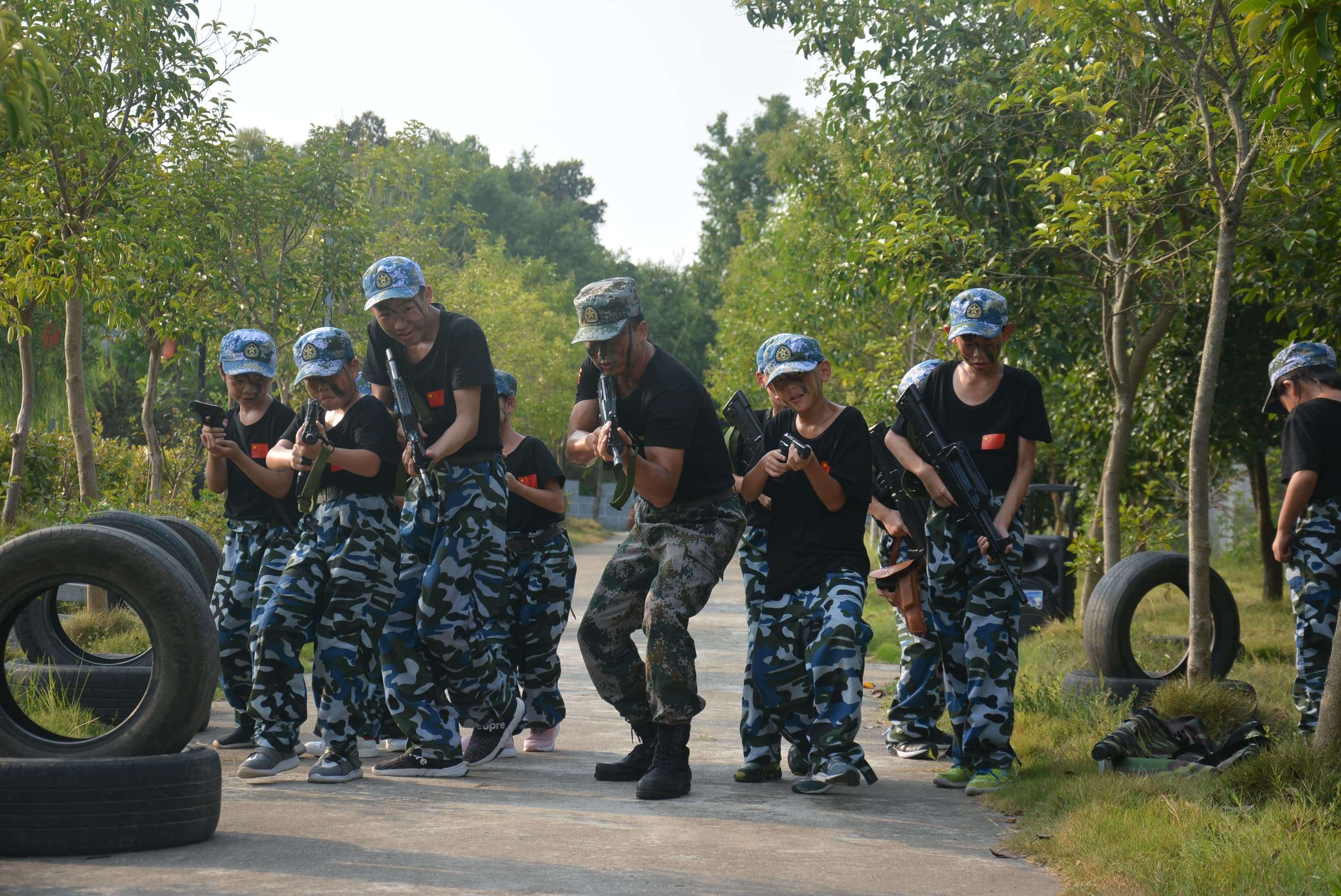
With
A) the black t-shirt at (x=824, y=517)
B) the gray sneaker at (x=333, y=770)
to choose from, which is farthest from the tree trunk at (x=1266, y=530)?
the gray sneaker at (x=333, y=770)

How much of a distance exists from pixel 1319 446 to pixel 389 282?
4728 millimetres

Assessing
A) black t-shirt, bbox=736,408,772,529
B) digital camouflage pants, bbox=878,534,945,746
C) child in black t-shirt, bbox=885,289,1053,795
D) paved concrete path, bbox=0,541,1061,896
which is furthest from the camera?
digital camouflage pants, bbox=878,534,945,746

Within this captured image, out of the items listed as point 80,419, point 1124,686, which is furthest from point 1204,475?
point 80,419

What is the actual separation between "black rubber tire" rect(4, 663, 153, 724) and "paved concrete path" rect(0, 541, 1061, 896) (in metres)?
0.63

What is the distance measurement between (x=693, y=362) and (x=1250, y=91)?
5944 centimetres

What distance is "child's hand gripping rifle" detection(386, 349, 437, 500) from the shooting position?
6426 millimetres

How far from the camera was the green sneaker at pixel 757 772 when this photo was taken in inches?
265

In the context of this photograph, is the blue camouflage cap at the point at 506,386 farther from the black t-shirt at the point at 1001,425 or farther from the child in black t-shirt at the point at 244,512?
the black t-shirt at the point at 1001,425

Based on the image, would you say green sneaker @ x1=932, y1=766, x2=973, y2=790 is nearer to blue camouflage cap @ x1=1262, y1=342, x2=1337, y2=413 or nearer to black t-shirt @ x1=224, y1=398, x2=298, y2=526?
blue camouflage cap @ x1=1262, y1=342, x2=1337, y2=413

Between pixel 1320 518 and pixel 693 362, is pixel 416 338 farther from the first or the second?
pixel 693 362

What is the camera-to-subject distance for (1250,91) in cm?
556

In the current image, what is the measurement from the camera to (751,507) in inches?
283

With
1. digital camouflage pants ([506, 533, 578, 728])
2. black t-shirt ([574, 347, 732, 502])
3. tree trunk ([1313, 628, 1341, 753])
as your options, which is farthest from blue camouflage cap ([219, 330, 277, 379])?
tree trunk ([1313, 628, 1341, 753])

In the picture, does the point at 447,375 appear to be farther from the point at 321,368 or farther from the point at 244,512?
the point at 244,512
